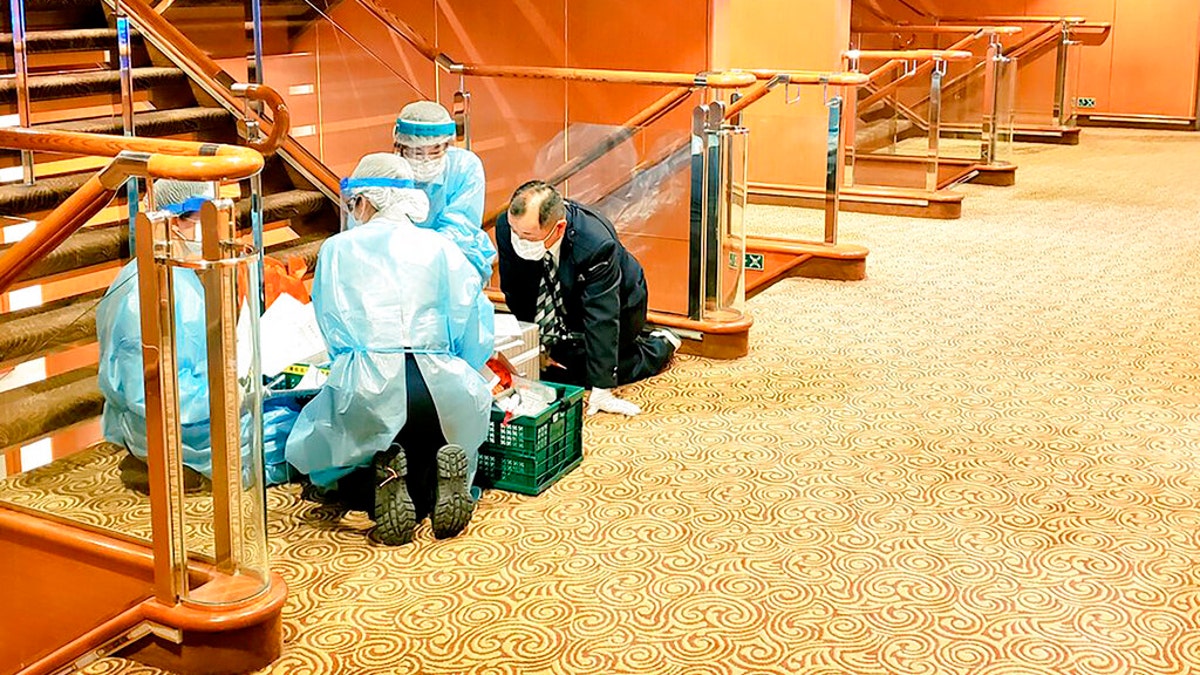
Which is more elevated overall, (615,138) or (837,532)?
(615,138)

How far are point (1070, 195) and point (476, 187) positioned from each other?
6969mm

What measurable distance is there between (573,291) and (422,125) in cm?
83

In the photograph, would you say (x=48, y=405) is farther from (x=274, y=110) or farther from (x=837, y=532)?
(x=274, y=110)

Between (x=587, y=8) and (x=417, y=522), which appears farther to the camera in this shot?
(x=587, y=8)

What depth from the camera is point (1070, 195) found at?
1088cm

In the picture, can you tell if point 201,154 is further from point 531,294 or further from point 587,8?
point 587,8

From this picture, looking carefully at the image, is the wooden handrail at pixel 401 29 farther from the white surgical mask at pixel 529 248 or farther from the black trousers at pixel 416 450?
the black trousers at pixel 416 450

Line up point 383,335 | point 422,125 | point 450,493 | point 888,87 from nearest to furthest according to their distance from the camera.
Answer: point 383,335 → point 450,493 → point 422,125 → point 888,87

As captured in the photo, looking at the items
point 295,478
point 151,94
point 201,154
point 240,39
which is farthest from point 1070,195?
point 201,154

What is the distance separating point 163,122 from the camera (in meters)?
6.46

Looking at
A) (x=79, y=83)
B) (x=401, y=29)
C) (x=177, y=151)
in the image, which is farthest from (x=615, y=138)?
(x=177, y=151)

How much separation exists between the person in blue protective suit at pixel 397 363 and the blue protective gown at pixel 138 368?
69 cm

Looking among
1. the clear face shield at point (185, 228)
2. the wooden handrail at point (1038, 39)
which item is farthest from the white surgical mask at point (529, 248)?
the wooden handrail at point (1038, 39)

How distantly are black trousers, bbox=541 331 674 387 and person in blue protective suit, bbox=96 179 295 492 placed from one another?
2111mm
